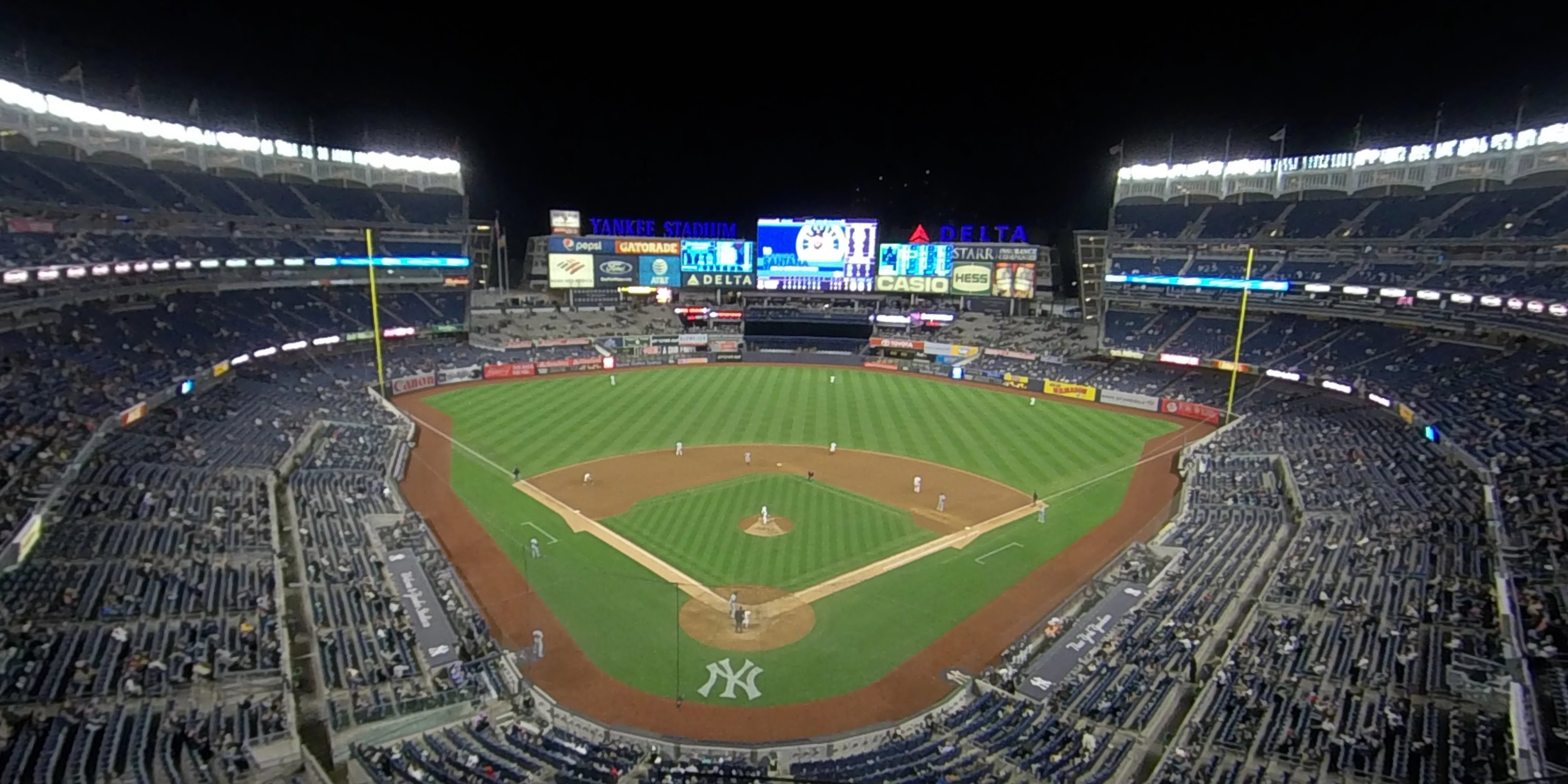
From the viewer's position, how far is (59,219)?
41438 mm

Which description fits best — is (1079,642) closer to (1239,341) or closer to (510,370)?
(1239,341)

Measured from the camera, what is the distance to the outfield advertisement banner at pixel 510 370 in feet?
198

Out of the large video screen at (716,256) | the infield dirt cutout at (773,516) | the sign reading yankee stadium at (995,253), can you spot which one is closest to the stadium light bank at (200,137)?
the large video screen at (716,256)

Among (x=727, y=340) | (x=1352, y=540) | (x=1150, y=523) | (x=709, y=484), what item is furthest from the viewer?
(x=727, y=340)

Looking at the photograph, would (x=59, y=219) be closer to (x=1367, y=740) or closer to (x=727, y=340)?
(x=727, y=340)

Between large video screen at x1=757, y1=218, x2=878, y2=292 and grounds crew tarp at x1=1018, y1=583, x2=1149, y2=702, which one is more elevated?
large video screen at x1=757, y1=218, x2=878, y2=292

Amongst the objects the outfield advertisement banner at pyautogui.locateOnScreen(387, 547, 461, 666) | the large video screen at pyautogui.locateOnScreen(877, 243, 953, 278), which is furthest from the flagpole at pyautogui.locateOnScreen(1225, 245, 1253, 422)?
the outfield advertisement banner at pyautogui.locateOnScreen(387, 547, 461, 666)

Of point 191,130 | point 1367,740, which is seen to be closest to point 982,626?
point 1367,740

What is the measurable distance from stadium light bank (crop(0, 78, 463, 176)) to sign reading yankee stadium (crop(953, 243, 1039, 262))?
45387mm

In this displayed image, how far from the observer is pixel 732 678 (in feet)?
69.6

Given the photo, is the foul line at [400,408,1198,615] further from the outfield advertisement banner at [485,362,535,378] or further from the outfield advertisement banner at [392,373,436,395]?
the outfield advertisement banner at [485,362,535,378]

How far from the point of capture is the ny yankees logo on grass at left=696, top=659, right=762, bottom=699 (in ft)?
67.4

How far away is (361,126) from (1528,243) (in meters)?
79.0

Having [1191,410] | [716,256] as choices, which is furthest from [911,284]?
[1191,410]
